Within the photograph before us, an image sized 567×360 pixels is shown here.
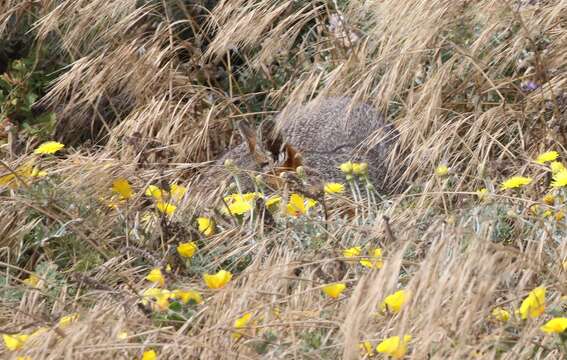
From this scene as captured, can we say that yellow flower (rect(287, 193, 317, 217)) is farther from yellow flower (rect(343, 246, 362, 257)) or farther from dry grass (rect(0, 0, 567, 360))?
yellow flower (rect(343, 246, 362, 257))

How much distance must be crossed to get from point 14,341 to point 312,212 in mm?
1099

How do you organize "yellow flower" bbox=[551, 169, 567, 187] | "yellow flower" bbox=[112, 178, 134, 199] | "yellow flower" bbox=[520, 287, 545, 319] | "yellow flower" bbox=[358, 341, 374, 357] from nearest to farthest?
"yellow flower" bbox=[520, 287, 545, 319] < "yellow flower" bbox=[358, 341, 374, 357] < "yellow flower" bbox=[551, 169, 567, 187] < "yellow flower" bbox=[112, 178, 134, 199]

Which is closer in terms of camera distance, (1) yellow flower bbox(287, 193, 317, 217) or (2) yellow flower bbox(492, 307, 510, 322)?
(2) yellow flower bbox(492, 307, 510, 322)

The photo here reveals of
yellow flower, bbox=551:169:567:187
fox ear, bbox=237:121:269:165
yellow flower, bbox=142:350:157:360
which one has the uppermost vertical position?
yellow flower, bbox=142:350:157:360

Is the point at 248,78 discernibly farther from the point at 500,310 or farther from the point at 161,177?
the point at 500,310

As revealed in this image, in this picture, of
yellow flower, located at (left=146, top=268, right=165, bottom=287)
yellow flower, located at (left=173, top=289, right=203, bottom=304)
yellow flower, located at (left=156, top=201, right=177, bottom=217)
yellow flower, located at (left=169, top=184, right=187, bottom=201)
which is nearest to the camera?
yellow flower, located at (left=173, top=289, right=203, bottom=304)

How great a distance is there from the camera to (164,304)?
2.52 metres

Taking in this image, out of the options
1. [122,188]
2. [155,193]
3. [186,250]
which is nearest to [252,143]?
[155,193]

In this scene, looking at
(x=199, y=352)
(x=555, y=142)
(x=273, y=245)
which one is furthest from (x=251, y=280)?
(x=555, y=142)

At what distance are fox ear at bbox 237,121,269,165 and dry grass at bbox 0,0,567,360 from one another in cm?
21

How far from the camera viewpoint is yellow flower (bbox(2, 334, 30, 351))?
93.4 inches

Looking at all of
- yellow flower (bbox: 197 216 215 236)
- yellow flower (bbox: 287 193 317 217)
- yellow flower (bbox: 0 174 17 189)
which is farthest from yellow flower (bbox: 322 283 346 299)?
yellow flower (bbox: 0 174 17 189)

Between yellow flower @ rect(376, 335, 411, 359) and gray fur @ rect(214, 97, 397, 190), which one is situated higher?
yellow flower @ rect(376, 335, 411, 359)

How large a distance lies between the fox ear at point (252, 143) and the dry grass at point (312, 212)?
0.70ft
